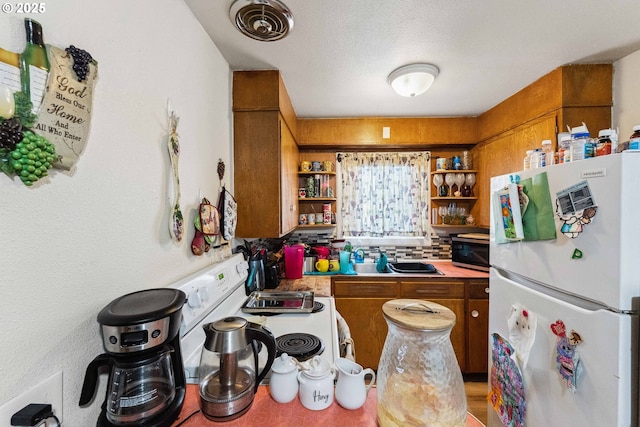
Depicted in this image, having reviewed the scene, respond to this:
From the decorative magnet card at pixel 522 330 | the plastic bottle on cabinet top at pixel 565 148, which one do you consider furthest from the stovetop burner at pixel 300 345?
the plastic bottle on cabinet top at pixel 565 148

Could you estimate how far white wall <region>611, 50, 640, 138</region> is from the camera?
5.07 feet

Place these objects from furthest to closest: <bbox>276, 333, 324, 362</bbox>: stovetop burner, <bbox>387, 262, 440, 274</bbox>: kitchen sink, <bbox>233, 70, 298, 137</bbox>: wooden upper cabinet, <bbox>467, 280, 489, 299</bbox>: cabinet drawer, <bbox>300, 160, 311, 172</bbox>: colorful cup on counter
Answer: <bbox>300, 160, 311, 172</bbox>: colorful cup on counter → <bbox>387, 262, 440, 274</bbox>: kitchen sink → <bbox>467, 280, 489, 299</bbox>: cabinet drawer → <bbox>233, 70, 298, 137</bbox>: wooden upper cabinet → <bbox>276, 333, 324, 362</bbox>: stovetop burner

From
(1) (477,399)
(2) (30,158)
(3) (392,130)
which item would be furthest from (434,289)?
(2) (30,158)

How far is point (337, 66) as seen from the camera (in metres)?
1.64

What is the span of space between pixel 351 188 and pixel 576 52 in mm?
1861

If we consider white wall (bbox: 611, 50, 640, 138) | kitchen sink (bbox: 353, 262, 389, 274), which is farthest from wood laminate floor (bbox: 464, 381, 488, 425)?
white wall (bbox: 611, 50, 640, 138)

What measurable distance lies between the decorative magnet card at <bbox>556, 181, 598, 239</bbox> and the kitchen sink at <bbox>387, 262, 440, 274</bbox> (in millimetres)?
1542

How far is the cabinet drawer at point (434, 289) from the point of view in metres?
2.23

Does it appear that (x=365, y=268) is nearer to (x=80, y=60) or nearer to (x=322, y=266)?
(x=322, y=266)


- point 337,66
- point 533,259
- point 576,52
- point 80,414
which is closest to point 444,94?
point 576,52

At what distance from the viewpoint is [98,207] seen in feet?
2.28

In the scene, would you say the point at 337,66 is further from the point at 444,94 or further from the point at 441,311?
the point at 441,311

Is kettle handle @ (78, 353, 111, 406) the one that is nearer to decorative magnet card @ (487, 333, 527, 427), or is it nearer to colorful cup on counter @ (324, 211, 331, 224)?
decorative magnet card @ (487, 333, 527, 427)

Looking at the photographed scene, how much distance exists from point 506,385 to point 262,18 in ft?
6.75
